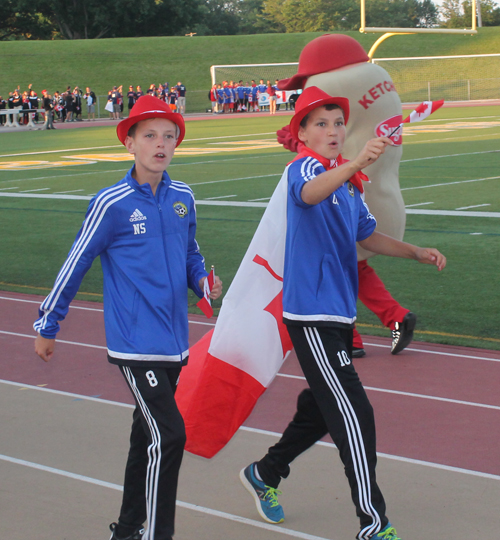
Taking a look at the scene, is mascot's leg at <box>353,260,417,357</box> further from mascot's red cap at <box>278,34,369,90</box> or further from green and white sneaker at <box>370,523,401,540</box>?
green and white sneaker at <box>370,523,401,540</box>

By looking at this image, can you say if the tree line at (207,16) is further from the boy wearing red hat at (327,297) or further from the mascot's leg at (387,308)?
the boy wearing red hat at (327,297)

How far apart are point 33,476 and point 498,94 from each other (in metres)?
61.5

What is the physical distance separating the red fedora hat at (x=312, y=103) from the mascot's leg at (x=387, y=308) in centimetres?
274

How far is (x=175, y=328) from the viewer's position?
3320mm

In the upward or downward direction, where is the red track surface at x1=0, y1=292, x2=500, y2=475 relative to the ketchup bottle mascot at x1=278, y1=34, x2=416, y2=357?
downward

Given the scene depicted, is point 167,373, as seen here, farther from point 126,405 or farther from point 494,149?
point 494,149

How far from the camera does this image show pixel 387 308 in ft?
20.5

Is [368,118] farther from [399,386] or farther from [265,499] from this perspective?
[265,499]

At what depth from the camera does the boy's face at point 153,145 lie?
3.35 m

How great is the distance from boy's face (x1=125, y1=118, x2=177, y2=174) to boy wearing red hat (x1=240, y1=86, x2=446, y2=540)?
541 mm

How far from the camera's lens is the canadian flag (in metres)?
3.77

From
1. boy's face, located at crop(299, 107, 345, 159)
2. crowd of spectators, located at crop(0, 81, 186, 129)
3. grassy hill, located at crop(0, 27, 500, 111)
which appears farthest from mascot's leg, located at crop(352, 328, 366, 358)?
grassy hill, located at crop(0, 27, 500, 111)

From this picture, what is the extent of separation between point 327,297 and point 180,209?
72 centimetres

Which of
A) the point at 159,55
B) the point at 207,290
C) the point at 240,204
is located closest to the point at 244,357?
the point at 207,290
